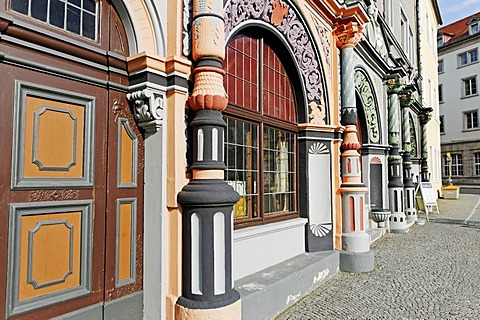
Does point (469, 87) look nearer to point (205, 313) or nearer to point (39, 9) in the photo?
point (205, 313)

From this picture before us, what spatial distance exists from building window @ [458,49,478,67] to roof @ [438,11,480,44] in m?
1.90

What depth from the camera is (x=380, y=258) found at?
674 centimetres

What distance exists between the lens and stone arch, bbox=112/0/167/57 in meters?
3.05

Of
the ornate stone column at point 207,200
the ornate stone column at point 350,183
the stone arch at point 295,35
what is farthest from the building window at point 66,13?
the ornate stone column at point 350,183

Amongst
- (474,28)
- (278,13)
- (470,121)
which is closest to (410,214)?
(278,13)

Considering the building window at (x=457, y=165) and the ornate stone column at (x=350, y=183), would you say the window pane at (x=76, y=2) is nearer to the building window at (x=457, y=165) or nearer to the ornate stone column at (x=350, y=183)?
the ornate stone column at (x=350, y=183)

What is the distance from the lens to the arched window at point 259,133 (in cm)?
447

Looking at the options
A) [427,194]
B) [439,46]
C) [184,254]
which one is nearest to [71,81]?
[184,254]

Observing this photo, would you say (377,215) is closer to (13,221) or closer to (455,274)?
(455,274)

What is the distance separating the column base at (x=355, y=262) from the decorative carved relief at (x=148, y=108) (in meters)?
3.99

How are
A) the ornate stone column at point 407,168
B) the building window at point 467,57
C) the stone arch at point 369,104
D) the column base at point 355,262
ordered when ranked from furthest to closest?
the building window at point 467,57
the ornate stone column at point 407,168
the stone arch at point 369,104
the column base at point 355,262

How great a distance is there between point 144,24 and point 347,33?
429 centimetres

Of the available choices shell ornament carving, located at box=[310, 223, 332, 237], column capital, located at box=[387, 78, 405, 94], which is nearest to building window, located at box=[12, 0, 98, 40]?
shell ornament carving, located at box=[310, 223, 332, 237]

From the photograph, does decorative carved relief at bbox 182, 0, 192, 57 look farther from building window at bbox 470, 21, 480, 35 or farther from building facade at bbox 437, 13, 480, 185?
building window at bbox 470, 21, 480, 35
